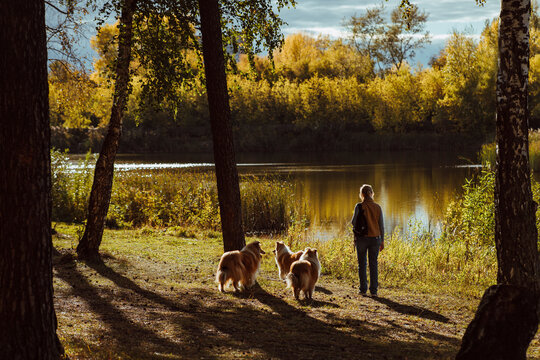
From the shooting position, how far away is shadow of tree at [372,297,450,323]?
8.43 m

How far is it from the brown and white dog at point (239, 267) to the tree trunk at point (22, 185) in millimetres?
4580

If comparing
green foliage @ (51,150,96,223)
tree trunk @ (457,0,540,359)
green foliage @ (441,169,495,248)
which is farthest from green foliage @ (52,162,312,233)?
tree trunk @ (457,0,540,359)

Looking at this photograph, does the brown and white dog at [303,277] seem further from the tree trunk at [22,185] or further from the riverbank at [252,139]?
the riverbank at [252,139]

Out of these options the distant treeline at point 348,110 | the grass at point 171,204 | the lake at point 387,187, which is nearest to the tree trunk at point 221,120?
the lake at point 387,187

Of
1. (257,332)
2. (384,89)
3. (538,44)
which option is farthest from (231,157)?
(538,44)

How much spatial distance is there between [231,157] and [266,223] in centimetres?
943

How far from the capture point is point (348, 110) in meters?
72.7

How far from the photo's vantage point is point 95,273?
9.90m

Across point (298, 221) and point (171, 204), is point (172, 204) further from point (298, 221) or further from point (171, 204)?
point (298, 221)

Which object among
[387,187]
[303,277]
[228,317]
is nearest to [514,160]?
[303,277]

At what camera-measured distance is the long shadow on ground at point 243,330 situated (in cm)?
577

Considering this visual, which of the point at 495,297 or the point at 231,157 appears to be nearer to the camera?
the point at 495,297

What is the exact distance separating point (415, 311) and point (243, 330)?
3.35 m

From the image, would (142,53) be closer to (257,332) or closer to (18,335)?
(257,332)
